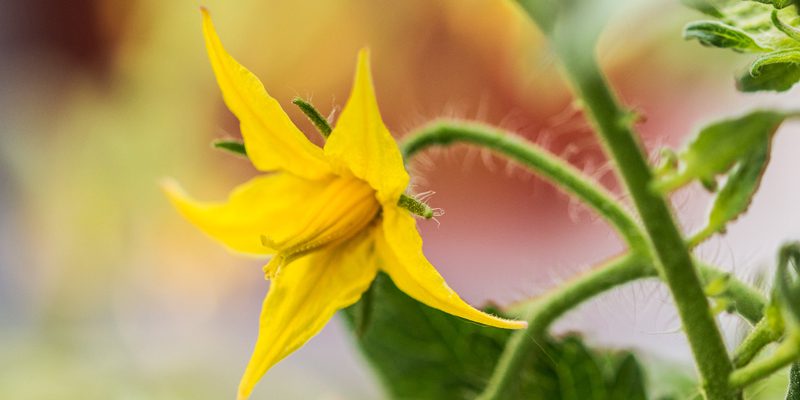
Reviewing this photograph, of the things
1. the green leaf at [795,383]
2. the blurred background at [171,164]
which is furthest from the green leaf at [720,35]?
the blurred background at [171,164]

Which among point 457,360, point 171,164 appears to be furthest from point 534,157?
point 171,164

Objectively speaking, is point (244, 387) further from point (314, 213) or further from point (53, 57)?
point (53, 57)

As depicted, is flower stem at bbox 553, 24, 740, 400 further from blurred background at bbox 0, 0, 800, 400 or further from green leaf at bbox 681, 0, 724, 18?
blurred background at bbox 0, 0, 800, 400

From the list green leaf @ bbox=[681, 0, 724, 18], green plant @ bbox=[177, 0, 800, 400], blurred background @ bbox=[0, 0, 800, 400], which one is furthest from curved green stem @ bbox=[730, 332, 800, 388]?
blurred background @ bbox=[0, 0, 800, 400]

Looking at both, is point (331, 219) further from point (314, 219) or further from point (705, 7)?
point (705, 7)

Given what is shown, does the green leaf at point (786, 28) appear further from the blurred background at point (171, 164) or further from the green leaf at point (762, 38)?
the blurred background at point (171, 164)
